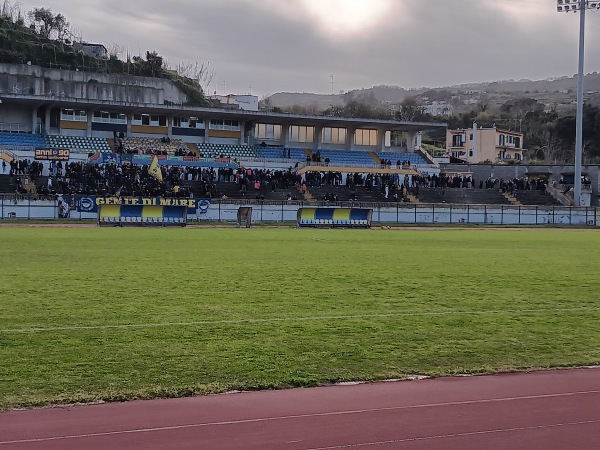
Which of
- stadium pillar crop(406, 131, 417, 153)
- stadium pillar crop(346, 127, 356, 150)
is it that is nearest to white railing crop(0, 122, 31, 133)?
stadium pillar crop(346, 127, 356, 150)

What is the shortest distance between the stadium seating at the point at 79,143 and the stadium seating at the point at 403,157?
2860cm

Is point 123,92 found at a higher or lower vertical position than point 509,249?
higher

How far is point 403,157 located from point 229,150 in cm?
1915

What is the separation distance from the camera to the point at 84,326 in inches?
452

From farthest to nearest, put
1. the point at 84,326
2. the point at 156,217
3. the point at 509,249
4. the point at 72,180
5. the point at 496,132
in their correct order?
1. the point at 496,132
2. the point at 72,180
3. the point at 156,217
4. the point at 509,249
5. the point at 84,326

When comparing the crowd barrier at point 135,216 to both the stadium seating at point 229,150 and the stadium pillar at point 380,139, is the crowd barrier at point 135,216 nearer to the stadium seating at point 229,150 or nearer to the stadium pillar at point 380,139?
the stadium seating at point 229,150

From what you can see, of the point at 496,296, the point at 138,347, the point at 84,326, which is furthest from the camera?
the point at 496,296

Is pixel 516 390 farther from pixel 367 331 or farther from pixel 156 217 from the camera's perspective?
pixel 156 217

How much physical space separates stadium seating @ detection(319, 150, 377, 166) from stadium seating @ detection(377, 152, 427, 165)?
2238mm

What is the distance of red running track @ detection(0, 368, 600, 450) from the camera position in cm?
663

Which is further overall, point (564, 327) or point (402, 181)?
point (402, 181)

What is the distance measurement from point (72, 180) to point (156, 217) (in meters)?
10.2

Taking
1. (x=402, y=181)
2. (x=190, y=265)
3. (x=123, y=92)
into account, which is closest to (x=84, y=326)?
(x=190, y=265)

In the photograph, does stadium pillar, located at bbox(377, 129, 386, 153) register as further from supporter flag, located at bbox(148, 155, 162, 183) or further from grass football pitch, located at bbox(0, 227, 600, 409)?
grass football pitch, located at bbox(0, 227, 600, 409)
